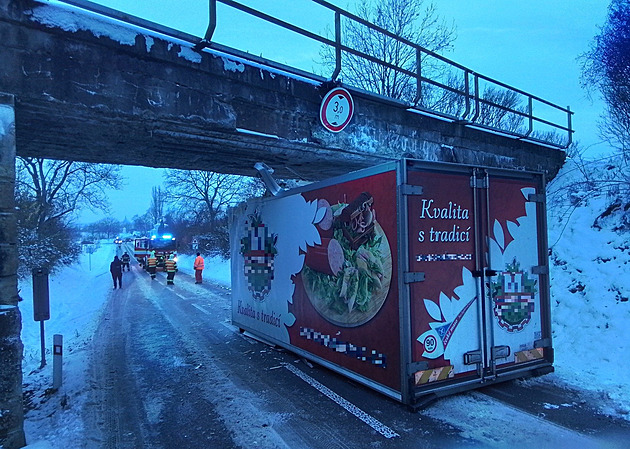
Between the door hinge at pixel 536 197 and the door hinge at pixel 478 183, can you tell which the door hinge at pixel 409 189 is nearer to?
the door hinge at pixel 478 183

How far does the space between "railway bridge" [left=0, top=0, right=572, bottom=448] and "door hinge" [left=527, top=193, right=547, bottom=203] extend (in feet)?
10.8

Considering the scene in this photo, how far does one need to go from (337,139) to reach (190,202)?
3821 centimetres

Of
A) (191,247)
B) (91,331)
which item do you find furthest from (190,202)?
(91,331)

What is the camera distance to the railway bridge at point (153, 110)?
4.48 m

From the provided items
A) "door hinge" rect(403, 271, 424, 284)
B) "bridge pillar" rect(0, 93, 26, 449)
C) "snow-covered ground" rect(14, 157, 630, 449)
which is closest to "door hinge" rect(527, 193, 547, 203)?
"door hinge" rect(403, 271, 424, 284)

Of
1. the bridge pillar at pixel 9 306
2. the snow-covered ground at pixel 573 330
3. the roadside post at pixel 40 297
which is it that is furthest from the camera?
the roadside post at pixel 40 297

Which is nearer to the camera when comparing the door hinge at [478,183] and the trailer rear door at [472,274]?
the trailer rear door at [472,274]

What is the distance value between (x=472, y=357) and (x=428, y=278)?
47.3 inches

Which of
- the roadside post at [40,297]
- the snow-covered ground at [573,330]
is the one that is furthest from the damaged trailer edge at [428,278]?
the roadside post at [40,297]

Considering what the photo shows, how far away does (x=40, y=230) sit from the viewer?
2359cm

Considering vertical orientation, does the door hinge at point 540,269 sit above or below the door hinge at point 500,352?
above

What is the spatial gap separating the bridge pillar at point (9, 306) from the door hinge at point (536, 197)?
6442 millimetres

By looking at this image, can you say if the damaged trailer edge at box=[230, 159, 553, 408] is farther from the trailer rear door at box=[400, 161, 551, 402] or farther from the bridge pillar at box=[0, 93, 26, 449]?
the bridge pillar at box=[0, 93, 26, 449]

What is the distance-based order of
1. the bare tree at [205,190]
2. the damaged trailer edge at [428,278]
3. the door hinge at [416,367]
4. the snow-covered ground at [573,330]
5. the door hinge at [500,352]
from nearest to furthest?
the door hinge at [416,367], the damaged trailer edge at [428,278], the snow-covered ground at [573,330], the door hinge at [500,352], the bare tree at [205,190]
